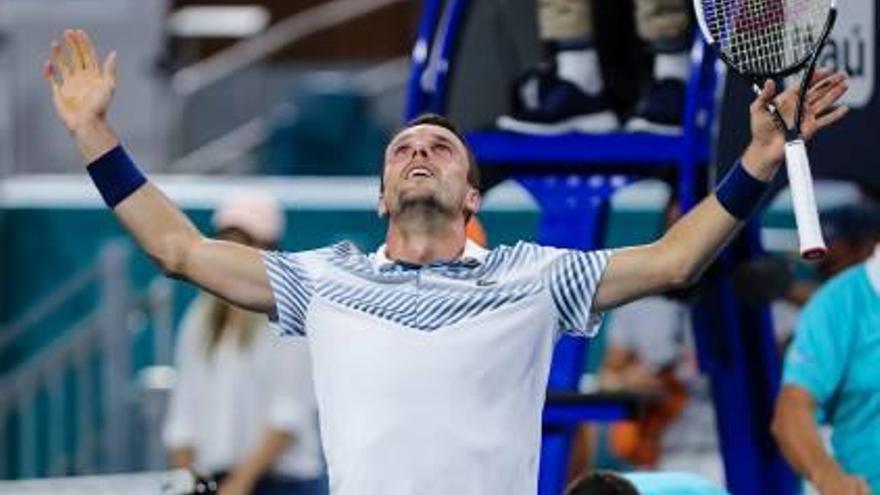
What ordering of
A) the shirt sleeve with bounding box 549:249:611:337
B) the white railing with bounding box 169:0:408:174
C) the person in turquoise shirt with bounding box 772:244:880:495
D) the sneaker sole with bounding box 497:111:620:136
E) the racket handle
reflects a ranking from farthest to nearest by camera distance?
the white railing with bounding box 169:0:408:174 < the sneaker sole with bounding box 497:111:620:136 < the person in turquoise shirt with bounding box 772:244:880:495 < the shirt sleeve with bounding box 549:249:611:337 < the racket handle

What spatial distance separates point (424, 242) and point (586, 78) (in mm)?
2249

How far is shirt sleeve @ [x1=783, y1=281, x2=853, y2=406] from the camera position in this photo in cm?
675

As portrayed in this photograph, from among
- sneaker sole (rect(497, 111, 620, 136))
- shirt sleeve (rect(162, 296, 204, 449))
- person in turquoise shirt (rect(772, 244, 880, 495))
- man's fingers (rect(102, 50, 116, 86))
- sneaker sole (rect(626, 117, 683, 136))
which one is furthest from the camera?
shirt sleeve (rect(162, 296, 204, 449))

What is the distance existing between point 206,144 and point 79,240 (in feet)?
6.82

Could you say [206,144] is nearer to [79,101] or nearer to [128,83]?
[128,83]

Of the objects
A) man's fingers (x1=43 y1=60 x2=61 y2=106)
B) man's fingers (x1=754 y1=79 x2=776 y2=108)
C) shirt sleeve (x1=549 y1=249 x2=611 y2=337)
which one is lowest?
shirt sleeve (x1=549 y1=249 x2=611 y2=337)

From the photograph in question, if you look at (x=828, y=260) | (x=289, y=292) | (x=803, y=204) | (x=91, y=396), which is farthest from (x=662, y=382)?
(x=803, y=204)

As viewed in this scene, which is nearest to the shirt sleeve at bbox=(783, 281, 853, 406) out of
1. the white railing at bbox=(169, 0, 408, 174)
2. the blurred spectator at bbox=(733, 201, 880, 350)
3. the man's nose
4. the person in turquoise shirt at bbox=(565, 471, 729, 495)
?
the blurred spectator at bbox=(733, 201, 880, 350)

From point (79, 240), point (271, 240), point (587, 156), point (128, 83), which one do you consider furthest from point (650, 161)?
point (128, 83)

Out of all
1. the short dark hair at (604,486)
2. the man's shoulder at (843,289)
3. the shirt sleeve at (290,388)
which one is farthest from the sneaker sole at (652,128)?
the short dark hair at (604,486)

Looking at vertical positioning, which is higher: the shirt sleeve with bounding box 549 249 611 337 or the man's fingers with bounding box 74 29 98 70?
→ the man's fingers with bounding box 74 29 98 70

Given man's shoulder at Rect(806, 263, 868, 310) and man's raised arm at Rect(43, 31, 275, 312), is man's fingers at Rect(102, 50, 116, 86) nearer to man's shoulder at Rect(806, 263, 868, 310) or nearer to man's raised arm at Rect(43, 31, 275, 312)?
man's raised arm at Rect(43, 31, 275, 312)

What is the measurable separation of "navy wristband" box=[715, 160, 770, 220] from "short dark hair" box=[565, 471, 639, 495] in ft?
1.72

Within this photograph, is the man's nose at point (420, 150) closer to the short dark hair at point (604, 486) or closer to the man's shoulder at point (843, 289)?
the short dark hair at point (604, 486)
